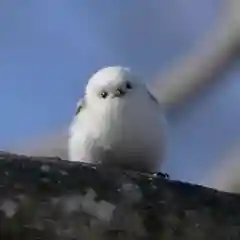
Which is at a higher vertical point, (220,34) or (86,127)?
(220,34)

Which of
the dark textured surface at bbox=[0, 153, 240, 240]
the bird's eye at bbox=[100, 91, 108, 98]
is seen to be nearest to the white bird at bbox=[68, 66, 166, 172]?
the bird's eye at bbox=[100, 91, 108, 98]

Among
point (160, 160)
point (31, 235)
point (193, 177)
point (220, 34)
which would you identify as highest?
point (220, 34)

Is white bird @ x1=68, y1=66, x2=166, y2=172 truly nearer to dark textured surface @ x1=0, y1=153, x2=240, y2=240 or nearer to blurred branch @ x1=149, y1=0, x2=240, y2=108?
dark textured surface @ x1=0, y1=153, x2=240, y2=240

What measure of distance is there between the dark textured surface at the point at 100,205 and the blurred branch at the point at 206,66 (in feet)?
2.35

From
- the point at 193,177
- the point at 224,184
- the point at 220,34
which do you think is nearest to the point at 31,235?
the point at 224,184

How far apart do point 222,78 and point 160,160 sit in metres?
0.55

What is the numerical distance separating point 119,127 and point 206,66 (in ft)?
1.77

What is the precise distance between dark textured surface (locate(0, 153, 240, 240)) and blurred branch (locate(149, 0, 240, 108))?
0.72 m

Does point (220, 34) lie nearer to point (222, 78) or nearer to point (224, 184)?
point (222, 78)

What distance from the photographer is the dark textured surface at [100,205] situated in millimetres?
593

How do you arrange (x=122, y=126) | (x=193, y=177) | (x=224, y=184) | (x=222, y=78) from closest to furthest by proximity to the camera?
1. (x=122, y=126)
2. (x=224, y=184)
3. (x=222, y=78)
4. (x=193, y=177)

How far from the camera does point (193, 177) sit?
1.58m

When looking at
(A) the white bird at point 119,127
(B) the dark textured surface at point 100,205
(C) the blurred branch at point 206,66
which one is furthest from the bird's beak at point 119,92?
(C) the blurred branch at point 206,66

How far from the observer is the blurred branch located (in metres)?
1.37
